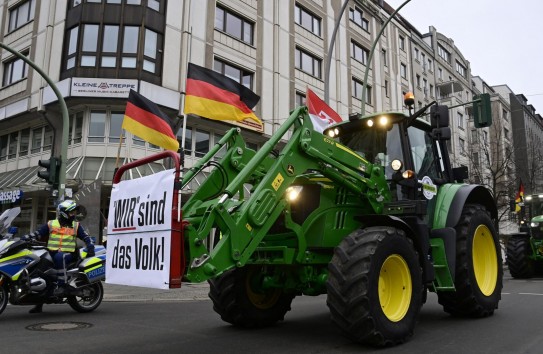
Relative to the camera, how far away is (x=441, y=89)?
4897 centimetres

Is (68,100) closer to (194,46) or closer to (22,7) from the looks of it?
(194,46)

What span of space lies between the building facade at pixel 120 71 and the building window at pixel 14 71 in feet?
0.29

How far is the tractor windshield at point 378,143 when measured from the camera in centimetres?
606

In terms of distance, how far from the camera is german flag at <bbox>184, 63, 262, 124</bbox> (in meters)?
8.98

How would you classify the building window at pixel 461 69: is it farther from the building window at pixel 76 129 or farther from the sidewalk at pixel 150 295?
the sidewalk at pixel 150 295

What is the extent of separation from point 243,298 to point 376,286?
1.93 m

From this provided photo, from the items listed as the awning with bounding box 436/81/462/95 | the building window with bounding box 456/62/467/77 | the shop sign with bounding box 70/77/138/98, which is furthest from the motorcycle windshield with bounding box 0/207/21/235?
the building window with bounding box 456/62/467/77

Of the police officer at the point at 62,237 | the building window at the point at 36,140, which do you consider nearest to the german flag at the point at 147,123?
the police officer at the point at 62,237

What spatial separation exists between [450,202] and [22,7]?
83.4 feet

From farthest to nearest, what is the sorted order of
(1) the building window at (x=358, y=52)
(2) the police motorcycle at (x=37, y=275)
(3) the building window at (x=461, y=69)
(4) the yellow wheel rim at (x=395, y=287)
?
(3) the building window at (x=461, y=69) < (1) the building window at (x=358, y=52) < (2) the police motorcycle at (x=37, y=275) < (4) the yellow wheel rim at (x=395, y=287)

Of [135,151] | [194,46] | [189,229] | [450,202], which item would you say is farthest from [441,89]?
[189,229]

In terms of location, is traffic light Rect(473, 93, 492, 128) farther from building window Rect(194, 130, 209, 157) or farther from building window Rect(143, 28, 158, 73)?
building window Rect(143, 28, 158, 73)

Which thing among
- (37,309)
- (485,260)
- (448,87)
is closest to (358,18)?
(448,87)

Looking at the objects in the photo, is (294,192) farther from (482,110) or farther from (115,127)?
(115,127)
